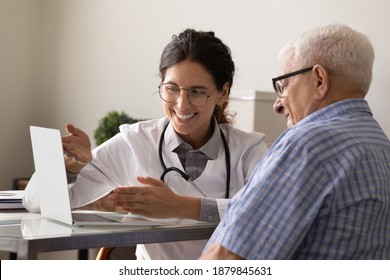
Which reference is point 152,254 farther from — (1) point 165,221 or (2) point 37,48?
(2) point 37,48

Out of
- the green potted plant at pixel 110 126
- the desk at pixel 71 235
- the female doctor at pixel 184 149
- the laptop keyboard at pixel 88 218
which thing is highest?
the female doctor at pixel 184 149

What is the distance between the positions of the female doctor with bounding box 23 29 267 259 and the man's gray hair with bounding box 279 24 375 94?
2.34 feet

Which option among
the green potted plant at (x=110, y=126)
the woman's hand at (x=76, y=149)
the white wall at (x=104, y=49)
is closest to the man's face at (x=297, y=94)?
the woman's hand at (x=76, y=149)

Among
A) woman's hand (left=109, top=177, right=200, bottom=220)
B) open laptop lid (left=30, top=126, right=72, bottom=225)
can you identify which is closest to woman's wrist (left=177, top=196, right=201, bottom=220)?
woman's hand (left=109, top=177, right=200, bottom=220)

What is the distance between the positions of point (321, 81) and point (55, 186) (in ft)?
2.34

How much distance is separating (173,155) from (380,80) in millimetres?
1494

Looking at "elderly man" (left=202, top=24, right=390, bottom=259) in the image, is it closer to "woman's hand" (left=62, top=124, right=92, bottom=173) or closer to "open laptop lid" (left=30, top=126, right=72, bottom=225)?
"open laptop lid" (left=30, top=126, right=72, bottom=225)

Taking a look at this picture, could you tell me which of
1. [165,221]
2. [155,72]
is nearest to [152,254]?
[165,221]

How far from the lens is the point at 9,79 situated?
5.15m

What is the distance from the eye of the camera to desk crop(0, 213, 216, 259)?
160cm

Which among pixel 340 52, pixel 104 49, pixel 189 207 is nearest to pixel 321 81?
pixel 340 52

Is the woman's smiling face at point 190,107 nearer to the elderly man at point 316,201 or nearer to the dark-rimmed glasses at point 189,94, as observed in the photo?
the dark-rimmed glasses at point 189,94

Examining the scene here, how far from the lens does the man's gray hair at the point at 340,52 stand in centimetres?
163

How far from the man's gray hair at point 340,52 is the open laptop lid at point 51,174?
23.9 inches
